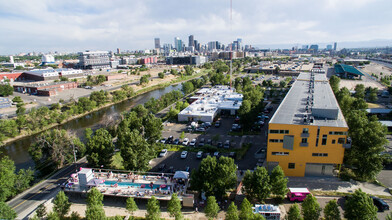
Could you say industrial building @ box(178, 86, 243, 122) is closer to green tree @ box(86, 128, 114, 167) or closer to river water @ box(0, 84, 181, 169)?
river water @ box(0, 84, 181, 169)

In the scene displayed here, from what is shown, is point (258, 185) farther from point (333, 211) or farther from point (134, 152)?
point (134, 152)

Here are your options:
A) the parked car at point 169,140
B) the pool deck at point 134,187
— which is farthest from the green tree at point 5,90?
the pool deck at point 134,187

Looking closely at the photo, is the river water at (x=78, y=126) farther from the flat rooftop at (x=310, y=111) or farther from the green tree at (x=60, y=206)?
the flat rooftop at (x=310, y=111)

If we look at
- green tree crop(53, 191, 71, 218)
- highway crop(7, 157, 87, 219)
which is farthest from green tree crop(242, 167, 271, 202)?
highway crop(7, 157, 87, 219)

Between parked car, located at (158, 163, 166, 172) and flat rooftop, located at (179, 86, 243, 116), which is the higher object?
flat rooftop, located at (179, 86, 243, 116)

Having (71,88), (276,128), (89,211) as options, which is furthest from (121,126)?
(71,88)

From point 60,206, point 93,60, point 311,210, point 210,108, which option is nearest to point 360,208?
point 311,210
